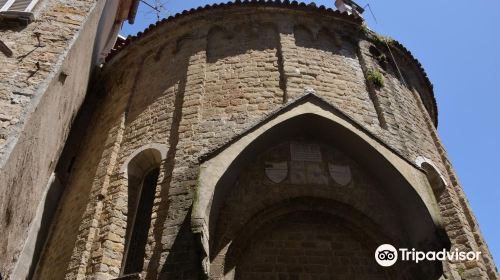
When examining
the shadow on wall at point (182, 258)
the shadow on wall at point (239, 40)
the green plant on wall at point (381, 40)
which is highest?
the green plant on wall at point (381, 40)

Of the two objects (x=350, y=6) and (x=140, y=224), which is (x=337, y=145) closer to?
(x=140, y=224)

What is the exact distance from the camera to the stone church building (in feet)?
18.6

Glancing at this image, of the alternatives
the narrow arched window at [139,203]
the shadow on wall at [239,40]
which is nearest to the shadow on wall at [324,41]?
the shadow on wall at [239,40]

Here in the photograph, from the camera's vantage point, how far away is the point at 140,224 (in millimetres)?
6785

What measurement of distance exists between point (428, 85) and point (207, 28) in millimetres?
5738

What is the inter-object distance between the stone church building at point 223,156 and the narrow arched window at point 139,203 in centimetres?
2

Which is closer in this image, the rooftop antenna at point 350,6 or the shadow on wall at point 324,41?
the shadow on wall at point 324,41

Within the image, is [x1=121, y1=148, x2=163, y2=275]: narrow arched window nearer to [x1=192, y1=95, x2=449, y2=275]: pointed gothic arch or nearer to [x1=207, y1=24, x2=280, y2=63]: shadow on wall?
[x1=192, y1=95, x2=449, y2=275]: pointed gothic arch

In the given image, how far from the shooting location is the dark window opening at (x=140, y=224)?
6293mm

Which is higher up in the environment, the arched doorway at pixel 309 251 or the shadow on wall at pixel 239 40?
the shadow on wall at pixel 239 40

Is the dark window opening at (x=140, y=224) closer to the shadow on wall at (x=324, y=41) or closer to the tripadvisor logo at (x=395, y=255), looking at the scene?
the tripadvisor logo at (x=395, y=255)

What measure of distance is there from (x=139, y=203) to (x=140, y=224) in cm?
41

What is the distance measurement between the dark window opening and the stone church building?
22 millimetres

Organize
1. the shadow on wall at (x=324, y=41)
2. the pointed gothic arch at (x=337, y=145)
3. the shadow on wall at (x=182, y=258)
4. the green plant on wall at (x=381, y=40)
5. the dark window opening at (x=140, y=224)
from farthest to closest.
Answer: the green plant on wall at (x=381, y=40), the shadow on wall at (x=324, y=41), the dark window opening at (x=140, y=224), the pointed gothic arch at (x=337, y=145), the shadow on wall at (x=182, y=258)
